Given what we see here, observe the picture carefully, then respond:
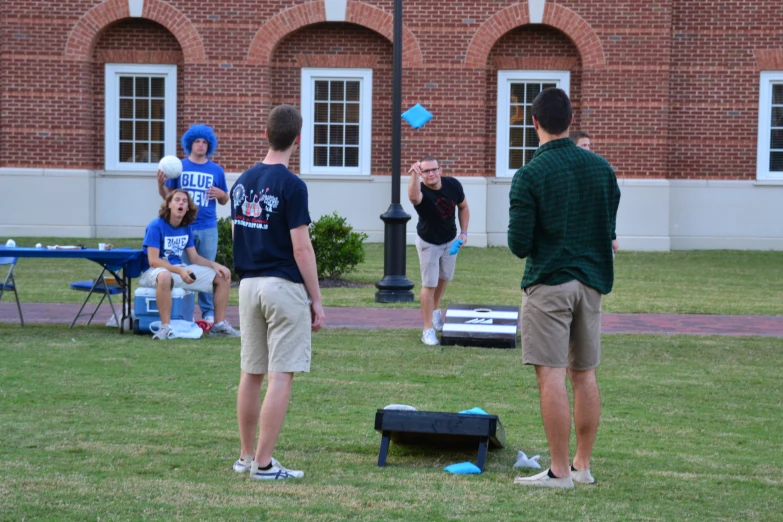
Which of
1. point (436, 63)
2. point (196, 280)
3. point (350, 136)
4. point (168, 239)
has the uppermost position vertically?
point (436, 63)

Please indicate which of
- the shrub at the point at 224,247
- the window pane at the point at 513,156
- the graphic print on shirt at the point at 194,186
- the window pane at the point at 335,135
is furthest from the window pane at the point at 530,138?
the graphic print on shirt at the point at 194,186

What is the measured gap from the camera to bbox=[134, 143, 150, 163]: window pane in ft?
72.7

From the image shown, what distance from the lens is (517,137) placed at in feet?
72.4

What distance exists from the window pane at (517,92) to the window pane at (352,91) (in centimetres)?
306

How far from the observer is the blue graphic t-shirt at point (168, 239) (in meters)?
10.0

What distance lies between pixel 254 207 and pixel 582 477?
80.9 inches

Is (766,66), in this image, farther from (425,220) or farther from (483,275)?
(425,220)

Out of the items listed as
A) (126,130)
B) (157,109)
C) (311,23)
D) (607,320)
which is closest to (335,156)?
(311,23)

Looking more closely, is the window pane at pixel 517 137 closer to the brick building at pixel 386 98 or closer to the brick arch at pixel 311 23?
the brick building at pixel 386 98

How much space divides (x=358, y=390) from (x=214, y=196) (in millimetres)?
3277

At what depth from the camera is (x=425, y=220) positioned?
10.1 m

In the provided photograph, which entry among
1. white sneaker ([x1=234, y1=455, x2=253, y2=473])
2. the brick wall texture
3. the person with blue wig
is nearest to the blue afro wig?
the person with blue wig

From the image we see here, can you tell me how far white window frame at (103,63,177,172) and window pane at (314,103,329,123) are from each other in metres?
2.80

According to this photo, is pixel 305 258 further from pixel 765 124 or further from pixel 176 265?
pixel 765 124
